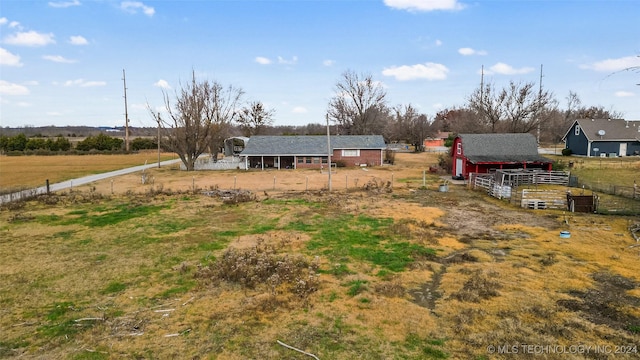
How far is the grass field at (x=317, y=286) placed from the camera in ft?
25.9

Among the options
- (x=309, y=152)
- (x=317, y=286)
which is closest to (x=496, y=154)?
(x=309, y=152)

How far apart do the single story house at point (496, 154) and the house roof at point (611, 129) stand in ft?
72.9

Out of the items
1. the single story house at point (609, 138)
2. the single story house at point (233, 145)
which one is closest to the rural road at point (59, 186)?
the single story house at point (233, 145)

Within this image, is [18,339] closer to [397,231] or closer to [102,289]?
[102,289]

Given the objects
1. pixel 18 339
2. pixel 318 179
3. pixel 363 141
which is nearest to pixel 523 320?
pixel 18 339

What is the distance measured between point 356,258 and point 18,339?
358 inches

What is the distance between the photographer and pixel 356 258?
1310cm

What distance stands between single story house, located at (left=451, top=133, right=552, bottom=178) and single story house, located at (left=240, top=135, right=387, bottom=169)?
1492 cm

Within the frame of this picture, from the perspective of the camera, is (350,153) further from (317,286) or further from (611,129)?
(317,286)

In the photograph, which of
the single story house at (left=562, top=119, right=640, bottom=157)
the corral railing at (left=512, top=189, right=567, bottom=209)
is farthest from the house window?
the single story house at (left=562, top=119, right=640, bottom=157)

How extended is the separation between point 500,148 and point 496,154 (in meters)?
0.98

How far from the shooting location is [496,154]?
33.6 meters

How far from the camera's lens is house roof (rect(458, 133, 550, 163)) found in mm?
32853

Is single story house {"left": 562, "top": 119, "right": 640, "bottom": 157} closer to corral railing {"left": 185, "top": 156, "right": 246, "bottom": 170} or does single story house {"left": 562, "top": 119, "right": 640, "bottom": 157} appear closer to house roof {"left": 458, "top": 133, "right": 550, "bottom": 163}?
house roof {"left": 458, "top": 133, "right": 550, "bottom": 163}
